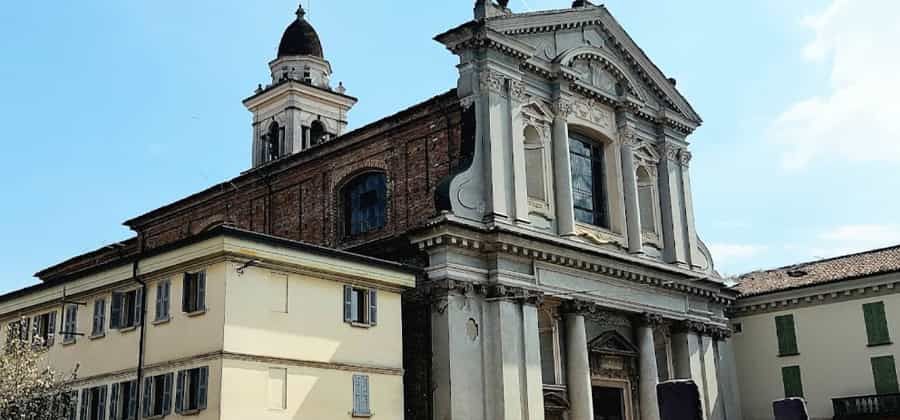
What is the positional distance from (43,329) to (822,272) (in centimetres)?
2645

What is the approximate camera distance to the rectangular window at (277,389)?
64.6 feet

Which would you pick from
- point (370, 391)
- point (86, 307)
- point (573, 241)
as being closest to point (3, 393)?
point (86, 307)

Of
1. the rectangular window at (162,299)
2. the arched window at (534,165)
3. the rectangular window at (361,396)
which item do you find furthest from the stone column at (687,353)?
the rectangular window at (162,299)

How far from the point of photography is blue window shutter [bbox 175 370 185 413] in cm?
1942

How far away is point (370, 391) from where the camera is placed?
2178 centimetres

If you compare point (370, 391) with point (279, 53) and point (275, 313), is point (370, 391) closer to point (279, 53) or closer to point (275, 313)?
point (275, 313)

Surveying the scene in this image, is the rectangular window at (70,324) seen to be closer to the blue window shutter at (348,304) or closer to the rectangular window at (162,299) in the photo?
the rectangular window at (162,299)

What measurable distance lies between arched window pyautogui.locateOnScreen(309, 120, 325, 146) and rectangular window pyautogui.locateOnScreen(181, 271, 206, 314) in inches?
1034

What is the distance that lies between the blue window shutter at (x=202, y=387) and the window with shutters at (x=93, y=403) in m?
3.46

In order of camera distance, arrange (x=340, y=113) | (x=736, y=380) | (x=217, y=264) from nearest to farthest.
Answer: (x=217, y=264), (x=736, y=380), (x=340, y=113)

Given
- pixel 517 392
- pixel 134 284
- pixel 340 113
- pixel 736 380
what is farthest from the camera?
pixel 340 113

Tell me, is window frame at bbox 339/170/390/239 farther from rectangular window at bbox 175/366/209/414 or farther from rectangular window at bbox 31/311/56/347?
Answer: rectangular window at bbox 175/366/209/414

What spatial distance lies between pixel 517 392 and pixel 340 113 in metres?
25.5

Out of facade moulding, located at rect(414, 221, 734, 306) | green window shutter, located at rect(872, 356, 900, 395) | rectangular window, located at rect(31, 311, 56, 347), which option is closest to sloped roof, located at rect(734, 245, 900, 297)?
green window shutter, located at rect(872, 356, 900, 395)
